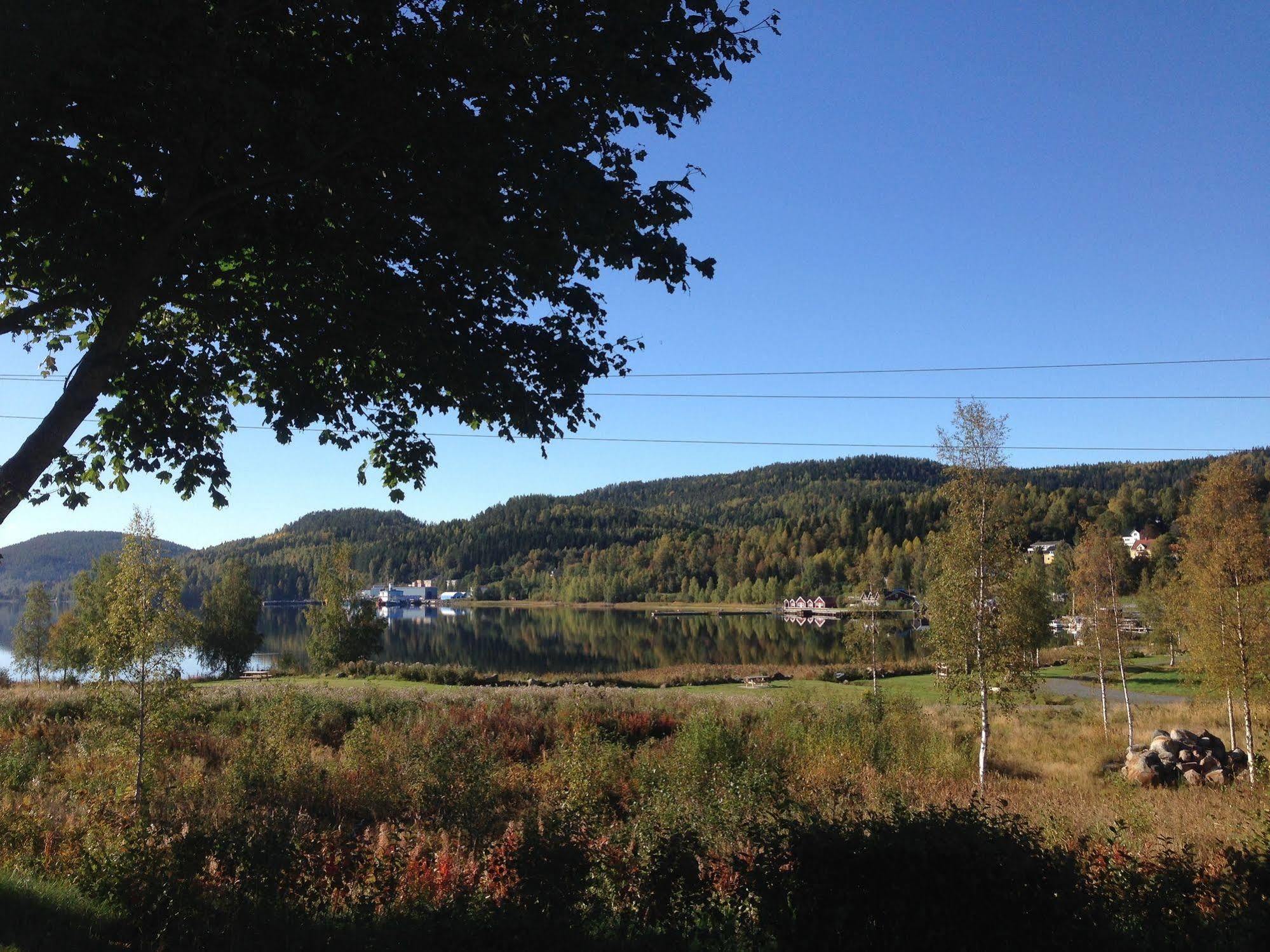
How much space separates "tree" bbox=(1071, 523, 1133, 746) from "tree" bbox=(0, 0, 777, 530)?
24.2 m

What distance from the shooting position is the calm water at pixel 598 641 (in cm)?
5675

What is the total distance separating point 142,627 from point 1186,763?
20618mm

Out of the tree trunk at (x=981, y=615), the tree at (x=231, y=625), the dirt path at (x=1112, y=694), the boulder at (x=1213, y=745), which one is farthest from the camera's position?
the tree at (x=231, y=625)

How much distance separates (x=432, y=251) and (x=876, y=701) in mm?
15256

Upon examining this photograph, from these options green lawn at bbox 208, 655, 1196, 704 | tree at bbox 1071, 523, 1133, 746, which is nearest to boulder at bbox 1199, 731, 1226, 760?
green lawn at bbox 208, 655, 1196, 704

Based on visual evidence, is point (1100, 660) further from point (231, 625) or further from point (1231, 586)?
point (231, 625)

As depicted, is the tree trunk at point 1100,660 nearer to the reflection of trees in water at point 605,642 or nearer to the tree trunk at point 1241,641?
the tree trunk at point 1241,641

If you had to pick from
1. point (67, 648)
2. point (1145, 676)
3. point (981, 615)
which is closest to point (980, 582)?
point (981, 615)

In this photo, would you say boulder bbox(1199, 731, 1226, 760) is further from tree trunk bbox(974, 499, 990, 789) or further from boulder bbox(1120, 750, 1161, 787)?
tree trunk bbox(974, 499, 990, 789)

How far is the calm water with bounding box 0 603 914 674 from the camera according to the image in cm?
5675

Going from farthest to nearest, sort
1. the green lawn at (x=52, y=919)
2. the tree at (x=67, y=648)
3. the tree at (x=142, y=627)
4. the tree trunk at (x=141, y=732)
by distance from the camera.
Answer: the tree at (x=67, y=648), the tree at (x=142, y=627), the tree trunk at (x=141, y=732), the green lawn at (x=52, y=919)

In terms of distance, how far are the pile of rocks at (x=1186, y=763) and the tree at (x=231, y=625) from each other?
45.0 metres

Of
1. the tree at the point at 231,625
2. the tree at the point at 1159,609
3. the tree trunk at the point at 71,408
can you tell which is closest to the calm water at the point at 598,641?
the tree at the point at 231,625

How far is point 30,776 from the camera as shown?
40.9ft
